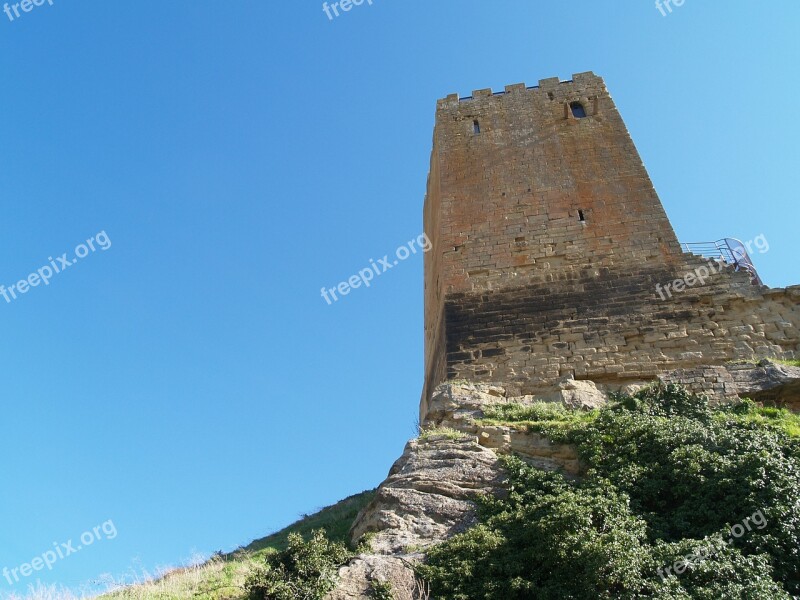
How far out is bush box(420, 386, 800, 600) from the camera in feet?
19.8

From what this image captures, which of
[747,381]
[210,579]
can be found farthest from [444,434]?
[747,381]

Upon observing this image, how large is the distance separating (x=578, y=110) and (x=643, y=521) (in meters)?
10.6

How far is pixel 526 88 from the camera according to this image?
52.2ft

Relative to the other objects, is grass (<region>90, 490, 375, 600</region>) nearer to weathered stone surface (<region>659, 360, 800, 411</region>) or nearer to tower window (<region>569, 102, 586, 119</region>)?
weathered stone surface (<region>659, 360, 800, 411</region>)

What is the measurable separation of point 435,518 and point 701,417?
148 inches

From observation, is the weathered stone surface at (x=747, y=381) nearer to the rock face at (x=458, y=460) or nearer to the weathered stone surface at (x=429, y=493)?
the rock face at (x=458, y=460)

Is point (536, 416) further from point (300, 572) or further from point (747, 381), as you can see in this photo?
point (300, 572)

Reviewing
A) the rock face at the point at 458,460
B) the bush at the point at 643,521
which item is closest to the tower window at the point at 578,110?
the rock face at the point at 458,460

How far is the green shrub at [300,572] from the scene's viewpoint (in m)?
6.68

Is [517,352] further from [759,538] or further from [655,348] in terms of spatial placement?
[759,538]

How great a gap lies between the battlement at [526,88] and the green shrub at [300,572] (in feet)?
37.8

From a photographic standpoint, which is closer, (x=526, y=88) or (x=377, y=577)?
(x=377, y=577)

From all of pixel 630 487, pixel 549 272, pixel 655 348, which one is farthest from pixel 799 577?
pixel 549 272

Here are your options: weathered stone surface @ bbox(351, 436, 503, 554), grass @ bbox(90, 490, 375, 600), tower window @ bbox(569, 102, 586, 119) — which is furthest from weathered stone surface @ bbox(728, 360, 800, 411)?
tower window @ bbox(569, 102, 586, 119)
